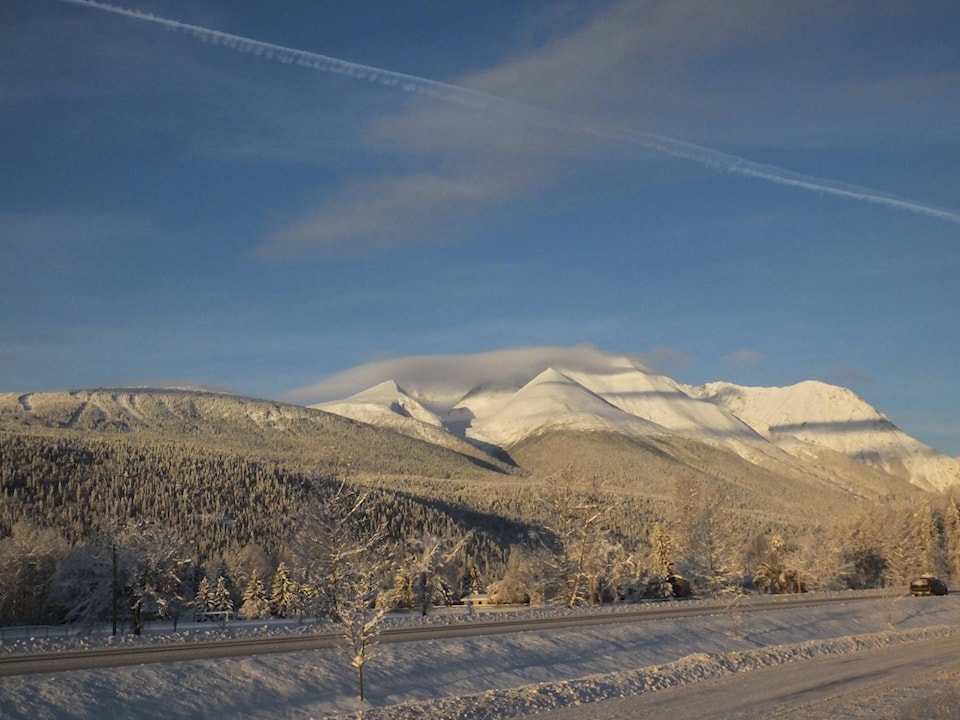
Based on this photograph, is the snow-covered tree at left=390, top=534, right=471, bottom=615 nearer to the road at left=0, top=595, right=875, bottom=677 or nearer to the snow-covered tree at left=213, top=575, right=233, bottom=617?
the snow-covered tree at left=213, top=575, right=233, bottom=617

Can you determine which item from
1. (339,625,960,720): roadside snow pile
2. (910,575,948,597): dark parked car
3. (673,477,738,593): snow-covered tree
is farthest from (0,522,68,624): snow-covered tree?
(910,575,948,597): dark parked car

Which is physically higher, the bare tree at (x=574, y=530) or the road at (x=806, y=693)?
the bare tree at (x=574, y=530)

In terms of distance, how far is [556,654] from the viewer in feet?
124

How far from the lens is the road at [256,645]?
3100cm

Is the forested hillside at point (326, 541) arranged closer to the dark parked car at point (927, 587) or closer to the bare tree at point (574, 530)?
the bare tree at point (574, 530)

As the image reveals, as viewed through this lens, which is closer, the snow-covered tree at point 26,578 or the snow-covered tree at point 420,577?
the snow-covered tree at point 26,578

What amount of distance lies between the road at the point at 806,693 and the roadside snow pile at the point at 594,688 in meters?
0.74

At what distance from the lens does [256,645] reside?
37688 mm

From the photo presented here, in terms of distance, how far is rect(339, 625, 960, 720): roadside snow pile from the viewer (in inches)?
1049

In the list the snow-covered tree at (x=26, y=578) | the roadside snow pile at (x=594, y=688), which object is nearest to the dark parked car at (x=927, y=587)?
the roadside snow pile at (x=594, y=688)

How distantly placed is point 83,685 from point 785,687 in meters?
21.9

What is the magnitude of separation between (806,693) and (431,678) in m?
12.2

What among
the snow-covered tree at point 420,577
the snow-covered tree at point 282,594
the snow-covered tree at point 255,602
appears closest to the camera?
the snow-covered tree at point 420,577

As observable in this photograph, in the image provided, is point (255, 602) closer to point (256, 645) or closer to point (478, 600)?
point (478, 600)
